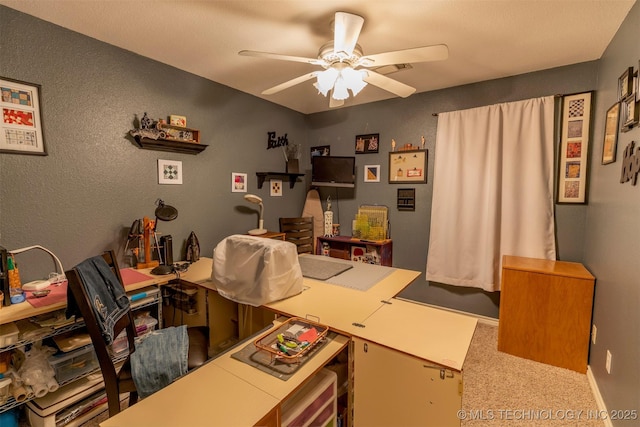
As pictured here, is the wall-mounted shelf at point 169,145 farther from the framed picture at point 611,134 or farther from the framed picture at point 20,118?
the framed picture at point 611,134

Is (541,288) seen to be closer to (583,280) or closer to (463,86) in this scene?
(583,280)

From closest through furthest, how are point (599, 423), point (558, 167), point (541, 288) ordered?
point (599, 423)
point (541, 288)
point (558, 167)

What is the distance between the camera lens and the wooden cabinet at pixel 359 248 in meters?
3.45

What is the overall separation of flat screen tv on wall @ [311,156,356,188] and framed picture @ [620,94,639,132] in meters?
2.39

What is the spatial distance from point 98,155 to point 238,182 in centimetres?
135

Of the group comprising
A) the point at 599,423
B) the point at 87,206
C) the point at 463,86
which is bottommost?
the point at 599,423

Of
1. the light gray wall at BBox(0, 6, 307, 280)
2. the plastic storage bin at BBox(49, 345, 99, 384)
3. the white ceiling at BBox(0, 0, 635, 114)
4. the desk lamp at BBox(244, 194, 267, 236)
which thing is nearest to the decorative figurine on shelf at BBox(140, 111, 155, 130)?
the light gray wall at BBox(0, 6, 307, 280)

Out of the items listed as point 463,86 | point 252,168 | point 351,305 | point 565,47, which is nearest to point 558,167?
point 565,47

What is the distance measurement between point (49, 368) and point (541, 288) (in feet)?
11.0

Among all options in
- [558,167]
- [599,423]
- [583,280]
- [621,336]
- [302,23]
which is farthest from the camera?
[558,167]

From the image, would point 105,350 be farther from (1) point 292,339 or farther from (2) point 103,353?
(1) point 292,339

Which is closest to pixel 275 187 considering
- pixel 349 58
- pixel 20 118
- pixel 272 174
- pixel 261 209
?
pixel 272 174

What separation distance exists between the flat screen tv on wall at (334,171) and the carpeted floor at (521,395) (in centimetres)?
229

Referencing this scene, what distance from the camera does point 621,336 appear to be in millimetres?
1597
